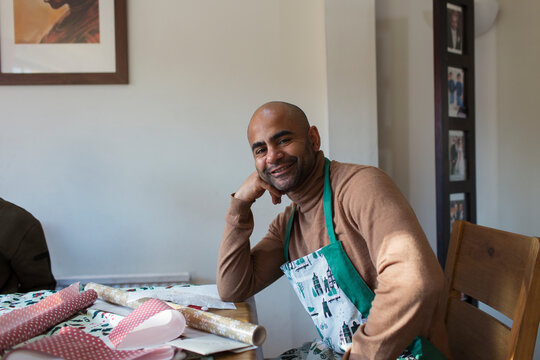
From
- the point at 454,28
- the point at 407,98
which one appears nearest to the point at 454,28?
the point at 454,28

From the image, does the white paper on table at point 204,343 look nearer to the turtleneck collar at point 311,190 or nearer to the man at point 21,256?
the turtleneck collar at point 311,190

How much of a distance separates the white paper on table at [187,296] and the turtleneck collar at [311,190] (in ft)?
1.16

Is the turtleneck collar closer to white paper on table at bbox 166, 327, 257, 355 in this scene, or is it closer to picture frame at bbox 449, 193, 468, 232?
white paper on table at bbox 166, 327, 257, 355

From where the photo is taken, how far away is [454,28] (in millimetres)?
1984

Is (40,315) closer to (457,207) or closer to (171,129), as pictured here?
(171,129)

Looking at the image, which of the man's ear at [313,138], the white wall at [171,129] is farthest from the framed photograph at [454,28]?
the man's ear at [313,138]

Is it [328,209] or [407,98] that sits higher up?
[407,98]

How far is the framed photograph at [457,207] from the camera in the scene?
202cm

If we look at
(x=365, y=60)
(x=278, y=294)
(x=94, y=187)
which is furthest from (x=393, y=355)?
(x=94, y=187)

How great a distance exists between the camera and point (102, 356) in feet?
2.35

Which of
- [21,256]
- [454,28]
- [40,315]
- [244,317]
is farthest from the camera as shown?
[454,28]

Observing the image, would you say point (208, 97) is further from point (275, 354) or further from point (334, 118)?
point (275, 354)

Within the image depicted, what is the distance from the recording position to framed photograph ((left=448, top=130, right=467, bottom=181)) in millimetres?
2005

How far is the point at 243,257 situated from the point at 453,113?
4.46 feet
